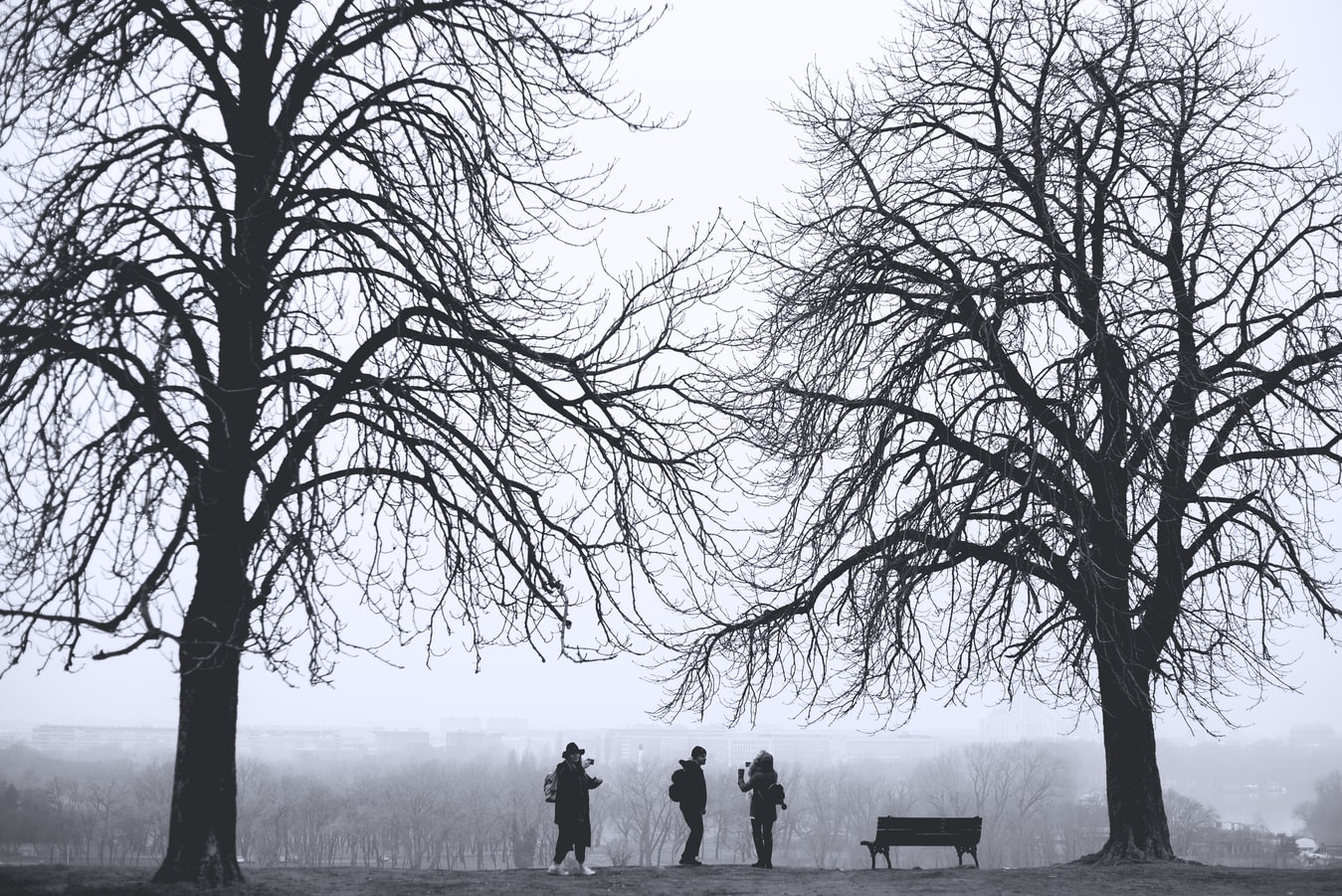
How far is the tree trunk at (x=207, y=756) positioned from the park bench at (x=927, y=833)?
8180mm

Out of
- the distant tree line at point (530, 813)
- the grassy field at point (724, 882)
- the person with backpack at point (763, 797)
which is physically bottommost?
the distant tree line at point (530, 813)

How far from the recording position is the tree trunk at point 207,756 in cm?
920

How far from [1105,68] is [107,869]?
549 inches

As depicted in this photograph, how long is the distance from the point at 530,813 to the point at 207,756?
91297 mm

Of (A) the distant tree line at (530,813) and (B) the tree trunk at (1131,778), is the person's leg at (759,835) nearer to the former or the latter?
(B) the tree trunk at (1131,778)

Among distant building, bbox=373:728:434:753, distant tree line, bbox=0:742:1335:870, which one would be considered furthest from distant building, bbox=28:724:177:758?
distant building, bbox=373:728:434:753

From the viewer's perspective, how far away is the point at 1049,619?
14047mm

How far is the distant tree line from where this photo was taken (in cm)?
7494

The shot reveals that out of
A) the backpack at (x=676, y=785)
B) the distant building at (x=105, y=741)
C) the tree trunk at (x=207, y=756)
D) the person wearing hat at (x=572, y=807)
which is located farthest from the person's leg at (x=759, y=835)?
the distant building at (x=105, y=741)

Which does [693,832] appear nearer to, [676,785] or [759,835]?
[676,785]

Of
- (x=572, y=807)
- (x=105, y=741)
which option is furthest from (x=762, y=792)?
A: (x=105, y=741)

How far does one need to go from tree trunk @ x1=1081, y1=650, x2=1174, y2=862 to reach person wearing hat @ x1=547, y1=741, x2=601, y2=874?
5889 millimetres

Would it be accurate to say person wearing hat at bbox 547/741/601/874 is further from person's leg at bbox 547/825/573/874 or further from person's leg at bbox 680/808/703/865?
person's leg at bbox 680/808/703/865

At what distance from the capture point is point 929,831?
14750 millimetres
